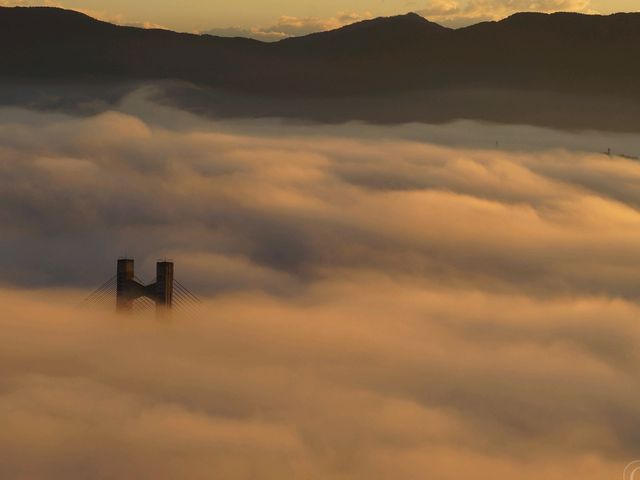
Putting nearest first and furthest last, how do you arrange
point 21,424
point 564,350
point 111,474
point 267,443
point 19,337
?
point 111,474
point 267,443
point 21,424
point 19,337
point 564,350

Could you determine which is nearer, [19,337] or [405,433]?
[405,433]

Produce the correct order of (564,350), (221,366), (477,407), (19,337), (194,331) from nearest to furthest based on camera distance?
(194,331) < (477,407) < (221,366) < (19,337) < (564,350)

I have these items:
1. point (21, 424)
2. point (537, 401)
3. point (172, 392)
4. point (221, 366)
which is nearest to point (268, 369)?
point (221, 366)

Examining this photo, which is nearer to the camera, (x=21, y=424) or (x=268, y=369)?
(x=21, y=424)

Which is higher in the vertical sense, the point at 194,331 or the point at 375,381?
the point at 194,331

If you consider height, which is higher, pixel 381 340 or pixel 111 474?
pixel 111 474

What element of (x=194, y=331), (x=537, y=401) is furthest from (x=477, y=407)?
(x=194, y=331)

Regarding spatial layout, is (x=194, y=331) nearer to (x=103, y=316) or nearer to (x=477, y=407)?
(x=103, y=316)

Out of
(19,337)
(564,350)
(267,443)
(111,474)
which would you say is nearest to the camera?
(111,474)

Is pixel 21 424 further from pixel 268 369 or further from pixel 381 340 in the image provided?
pixel 381 340

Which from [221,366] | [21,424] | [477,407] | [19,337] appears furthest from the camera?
[19,337]
